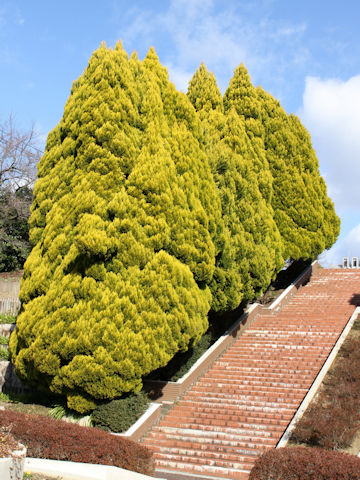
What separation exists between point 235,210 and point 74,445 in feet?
37.5

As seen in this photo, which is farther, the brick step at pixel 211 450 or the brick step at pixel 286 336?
the brick step at pixel 286 336

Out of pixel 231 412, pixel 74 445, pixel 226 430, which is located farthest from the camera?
pixel 231 412

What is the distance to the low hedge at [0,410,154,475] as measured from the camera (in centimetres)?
782

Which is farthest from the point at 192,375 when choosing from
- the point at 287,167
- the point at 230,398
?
the point at 287,167

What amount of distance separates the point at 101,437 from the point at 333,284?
58.0ft

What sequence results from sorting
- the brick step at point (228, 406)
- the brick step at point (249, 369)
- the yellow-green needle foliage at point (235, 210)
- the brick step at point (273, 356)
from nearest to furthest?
the brick step at point (228, 406)
the brick step at point (249, 369)
the brick step at point (273, 356)
the yellow-green needle foliage at point (235, 210)

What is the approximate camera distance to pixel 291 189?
949 inches

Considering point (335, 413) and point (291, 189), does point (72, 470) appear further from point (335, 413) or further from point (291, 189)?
point (291, 189)

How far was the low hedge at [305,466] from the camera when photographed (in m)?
6.91

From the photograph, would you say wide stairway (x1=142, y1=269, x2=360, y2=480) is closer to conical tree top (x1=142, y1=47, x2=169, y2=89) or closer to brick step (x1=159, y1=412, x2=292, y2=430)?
brick step (x1=159, y1=412, x2=292, y2=430)

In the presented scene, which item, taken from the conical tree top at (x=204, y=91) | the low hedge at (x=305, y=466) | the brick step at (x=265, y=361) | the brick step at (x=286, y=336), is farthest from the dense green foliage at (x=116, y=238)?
the conical tree top at (x=204, y=91)

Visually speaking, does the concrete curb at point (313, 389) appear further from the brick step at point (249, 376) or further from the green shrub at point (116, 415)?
the green shrub at point (116, 415)

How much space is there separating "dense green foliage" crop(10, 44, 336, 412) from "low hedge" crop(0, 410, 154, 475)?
9.51 feet

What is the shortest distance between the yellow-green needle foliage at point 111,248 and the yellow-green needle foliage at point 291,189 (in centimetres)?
1092
